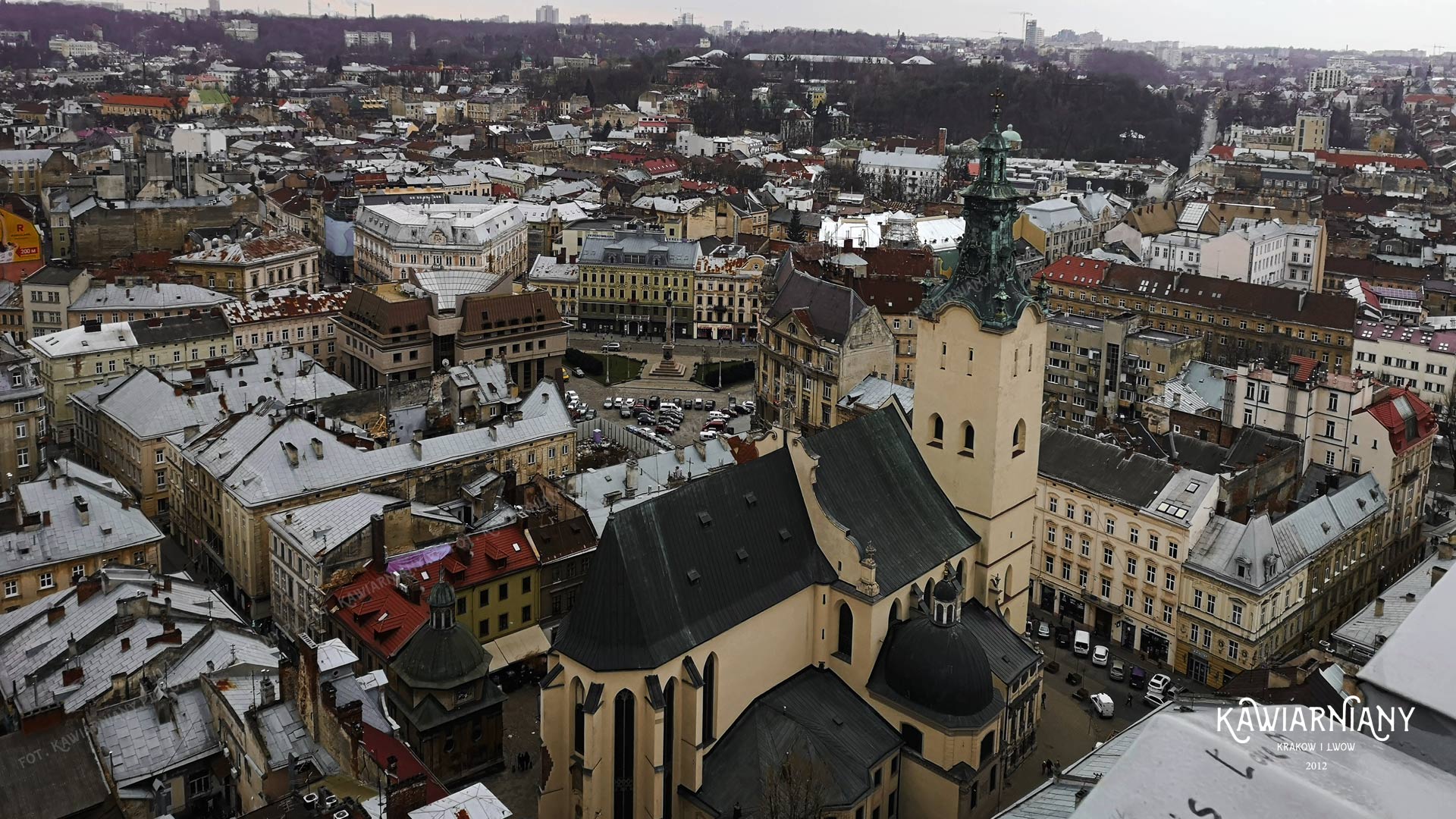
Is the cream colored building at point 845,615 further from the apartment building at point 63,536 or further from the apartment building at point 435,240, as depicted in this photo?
the apartment building at point 435,240

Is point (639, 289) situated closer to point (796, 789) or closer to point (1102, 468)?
point (1102, 468)

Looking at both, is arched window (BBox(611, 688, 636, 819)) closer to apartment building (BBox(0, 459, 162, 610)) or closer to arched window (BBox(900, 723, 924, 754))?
arched window (BBox(900, 723, 924, 754))

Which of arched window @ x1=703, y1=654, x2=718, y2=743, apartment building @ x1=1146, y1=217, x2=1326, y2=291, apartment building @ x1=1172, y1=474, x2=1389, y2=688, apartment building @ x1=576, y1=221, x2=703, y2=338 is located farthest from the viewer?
apartment building @ x1=1146, y1=217, x2=1326, y2=291

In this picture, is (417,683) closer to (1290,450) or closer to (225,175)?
(1290,450)

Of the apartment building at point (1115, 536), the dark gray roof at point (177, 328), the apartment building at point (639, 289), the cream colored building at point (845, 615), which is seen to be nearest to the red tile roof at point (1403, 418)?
the apartment building at point (1115, 536)

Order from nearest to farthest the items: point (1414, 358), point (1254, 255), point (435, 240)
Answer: point (1414, 358) → point (1254, 255) → point (435, 240)

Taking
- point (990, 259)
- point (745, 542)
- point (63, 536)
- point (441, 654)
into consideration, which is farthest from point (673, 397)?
point (745, 542)

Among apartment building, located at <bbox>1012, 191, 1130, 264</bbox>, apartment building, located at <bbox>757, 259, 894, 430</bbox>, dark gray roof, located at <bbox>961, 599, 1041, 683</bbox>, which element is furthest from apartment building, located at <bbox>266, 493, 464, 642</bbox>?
apartment building, located at <bbox>1012, 191, 1130, 264</bbox>
